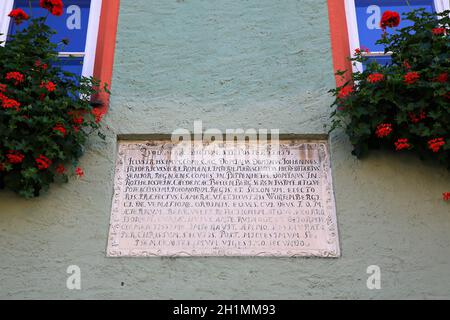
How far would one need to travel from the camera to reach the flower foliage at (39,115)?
4809mm

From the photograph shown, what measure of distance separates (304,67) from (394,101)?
0.88 metres

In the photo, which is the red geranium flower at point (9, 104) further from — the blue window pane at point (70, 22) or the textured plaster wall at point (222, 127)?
the blue window pane at point (70, 22)

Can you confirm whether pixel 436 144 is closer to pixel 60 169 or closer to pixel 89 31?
pixel 60 169

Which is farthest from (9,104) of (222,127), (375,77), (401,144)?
(401,144)

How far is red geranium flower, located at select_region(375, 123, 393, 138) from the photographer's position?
4.81 m

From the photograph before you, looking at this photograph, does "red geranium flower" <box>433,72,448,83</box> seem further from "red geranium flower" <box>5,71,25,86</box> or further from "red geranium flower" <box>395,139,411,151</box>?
"red geranium flower" <box>5,71,25,86</box>

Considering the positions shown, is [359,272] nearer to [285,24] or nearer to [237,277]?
[237,277]

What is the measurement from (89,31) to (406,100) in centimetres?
258

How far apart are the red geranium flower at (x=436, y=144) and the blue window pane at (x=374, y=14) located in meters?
1.34

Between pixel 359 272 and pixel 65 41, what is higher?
pixel 65 41

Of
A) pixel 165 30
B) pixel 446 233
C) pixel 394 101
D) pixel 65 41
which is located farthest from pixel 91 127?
pixel 446 233

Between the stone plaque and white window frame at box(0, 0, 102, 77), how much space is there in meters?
0.84

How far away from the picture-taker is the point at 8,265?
15.4 ft

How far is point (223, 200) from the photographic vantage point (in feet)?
16.3
